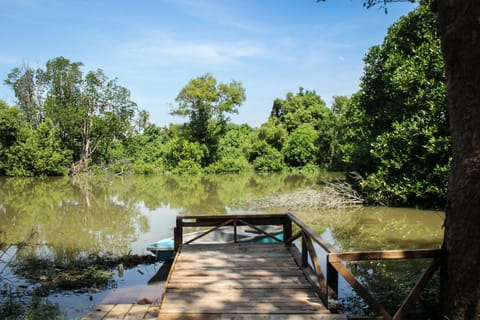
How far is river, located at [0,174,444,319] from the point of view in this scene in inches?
281

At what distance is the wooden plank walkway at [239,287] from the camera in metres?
3.95

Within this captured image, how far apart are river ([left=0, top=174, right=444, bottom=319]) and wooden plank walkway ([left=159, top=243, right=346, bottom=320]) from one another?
4.49ft

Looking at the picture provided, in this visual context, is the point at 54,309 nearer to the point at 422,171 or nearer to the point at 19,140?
the point at 422,171

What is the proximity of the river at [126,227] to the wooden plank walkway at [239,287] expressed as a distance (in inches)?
53.8

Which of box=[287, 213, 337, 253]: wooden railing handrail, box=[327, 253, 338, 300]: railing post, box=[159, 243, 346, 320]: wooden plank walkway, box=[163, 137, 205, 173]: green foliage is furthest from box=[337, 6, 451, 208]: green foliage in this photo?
box=[163, 137, 205, 173]: green foliage

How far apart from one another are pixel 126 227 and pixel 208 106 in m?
27.4

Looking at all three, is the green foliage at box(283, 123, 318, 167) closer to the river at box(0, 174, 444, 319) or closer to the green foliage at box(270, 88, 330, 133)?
the green foliage at box(270, 88, 330, 133)

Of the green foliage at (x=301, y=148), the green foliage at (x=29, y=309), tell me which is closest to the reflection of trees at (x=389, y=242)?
the green foliage at (x=29, y=309)

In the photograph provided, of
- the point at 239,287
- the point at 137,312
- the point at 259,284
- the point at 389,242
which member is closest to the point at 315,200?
the point at 389,242

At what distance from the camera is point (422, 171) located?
44.8ft

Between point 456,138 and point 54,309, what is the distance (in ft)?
20.2

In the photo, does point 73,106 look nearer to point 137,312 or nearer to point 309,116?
point 309,116

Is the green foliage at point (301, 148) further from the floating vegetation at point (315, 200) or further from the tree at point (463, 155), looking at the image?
the tree at point (463, 155)

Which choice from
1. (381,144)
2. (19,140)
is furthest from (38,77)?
(381,144)
